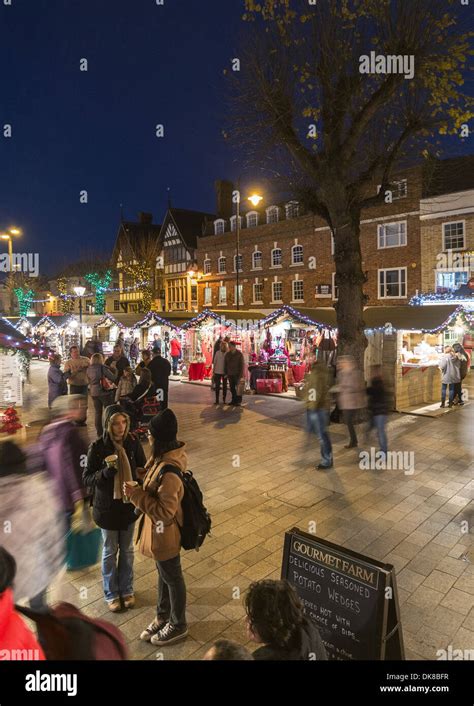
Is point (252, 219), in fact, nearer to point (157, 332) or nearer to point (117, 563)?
point (157, 332)

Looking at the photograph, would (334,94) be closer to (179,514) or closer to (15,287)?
(179,514)

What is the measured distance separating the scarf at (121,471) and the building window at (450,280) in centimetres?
1977

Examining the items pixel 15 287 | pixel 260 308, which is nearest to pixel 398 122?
pixel 260 308

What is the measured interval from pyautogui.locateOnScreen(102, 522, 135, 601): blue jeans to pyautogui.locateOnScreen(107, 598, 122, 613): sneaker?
3cm

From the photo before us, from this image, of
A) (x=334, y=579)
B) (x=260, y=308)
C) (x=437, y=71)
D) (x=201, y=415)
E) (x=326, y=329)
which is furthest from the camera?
(x=260, y=308)

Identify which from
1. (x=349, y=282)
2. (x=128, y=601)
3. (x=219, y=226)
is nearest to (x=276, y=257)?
(x=219, y=226)

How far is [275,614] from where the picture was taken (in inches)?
79.7

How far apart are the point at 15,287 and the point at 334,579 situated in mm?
48991

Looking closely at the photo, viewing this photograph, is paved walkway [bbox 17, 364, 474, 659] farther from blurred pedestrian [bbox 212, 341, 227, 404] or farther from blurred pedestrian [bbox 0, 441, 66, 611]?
blurred pedestrian [bbox 212, 341, 227, 404]

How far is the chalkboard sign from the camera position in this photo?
8.98 feet

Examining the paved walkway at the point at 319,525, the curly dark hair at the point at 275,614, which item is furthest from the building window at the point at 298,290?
the curly dark hair at the point at 275,614

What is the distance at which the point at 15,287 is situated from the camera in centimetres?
4528

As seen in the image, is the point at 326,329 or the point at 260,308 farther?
the point at 260,308

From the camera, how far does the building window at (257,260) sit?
3139 centimetres
